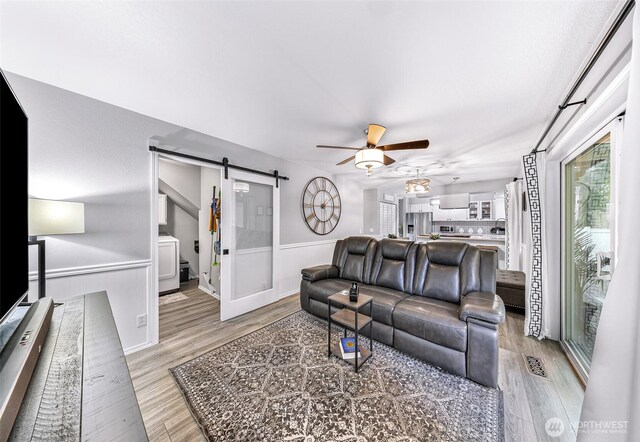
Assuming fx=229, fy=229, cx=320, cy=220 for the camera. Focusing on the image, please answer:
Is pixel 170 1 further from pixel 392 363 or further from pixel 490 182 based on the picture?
pixel 490 182

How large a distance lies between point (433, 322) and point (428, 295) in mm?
628

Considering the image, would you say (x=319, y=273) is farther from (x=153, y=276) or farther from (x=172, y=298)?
(x=172, y=298)

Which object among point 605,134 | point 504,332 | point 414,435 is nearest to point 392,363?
point 414,435

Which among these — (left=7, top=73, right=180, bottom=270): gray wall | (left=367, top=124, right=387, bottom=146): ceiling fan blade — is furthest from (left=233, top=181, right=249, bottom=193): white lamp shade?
(left=367, top=124, right=387, bottom=146): ceiling fan blade

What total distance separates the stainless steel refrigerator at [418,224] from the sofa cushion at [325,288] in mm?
5432

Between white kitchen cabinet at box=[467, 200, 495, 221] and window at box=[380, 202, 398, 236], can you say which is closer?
white kitchen cabinet at box=[467, 200, 495, 221]

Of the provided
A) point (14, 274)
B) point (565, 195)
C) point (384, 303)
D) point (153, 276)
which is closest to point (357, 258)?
point (384, 303)

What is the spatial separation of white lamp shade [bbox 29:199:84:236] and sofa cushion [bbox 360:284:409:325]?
264cm

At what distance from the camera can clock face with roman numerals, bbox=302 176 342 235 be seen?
4414 mm

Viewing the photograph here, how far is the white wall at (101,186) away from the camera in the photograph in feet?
6.05

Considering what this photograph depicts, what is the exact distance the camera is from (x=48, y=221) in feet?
5.26

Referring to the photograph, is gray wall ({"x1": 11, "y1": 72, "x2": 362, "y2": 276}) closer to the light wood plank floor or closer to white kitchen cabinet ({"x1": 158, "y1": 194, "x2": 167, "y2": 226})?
the light wood plank floor

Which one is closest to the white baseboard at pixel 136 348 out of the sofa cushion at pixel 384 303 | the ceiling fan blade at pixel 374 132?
the sofa cushion at pixel 384 303

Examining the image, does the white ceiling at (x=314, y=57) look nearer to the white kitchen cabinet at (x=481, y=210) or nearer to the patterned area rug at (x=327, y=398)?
the patterned area rug at (x=327, y=398)
